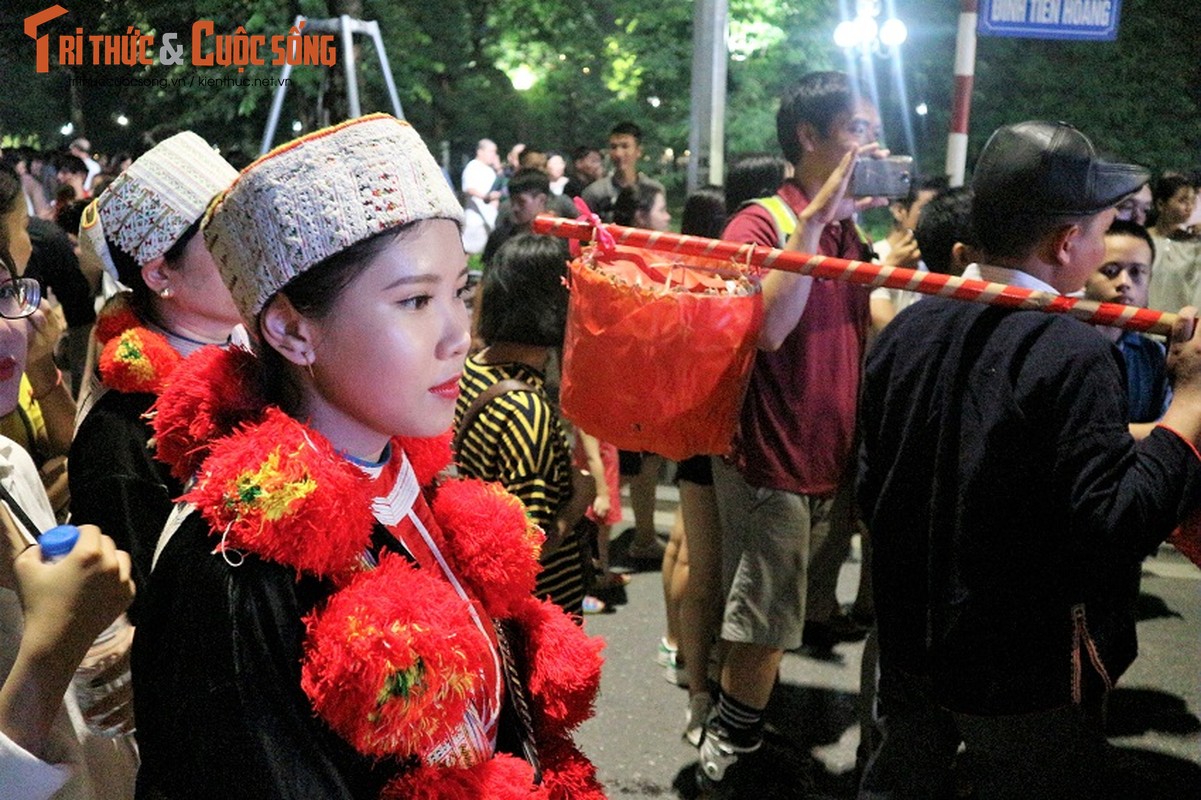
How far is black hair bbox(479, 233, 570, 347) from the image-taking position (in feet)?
10.3

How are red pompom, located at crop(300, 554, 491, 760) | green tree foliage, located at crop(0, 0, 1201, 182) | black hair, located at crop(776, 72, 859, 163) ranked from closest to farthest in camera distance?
red pompom, located at crop(300, 554, 491, 760) → black hair, located at crop(776, 72, 859, 163) → green tree foliage, located at crop(0, 0, 1201, 182)

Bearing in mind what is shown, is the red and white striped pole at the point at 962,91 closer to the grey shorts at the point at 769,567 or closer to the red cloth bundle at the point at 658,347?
the grey shorts at the point at 769,567

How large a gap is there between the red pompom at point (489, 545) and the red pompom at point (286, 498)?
0.29m

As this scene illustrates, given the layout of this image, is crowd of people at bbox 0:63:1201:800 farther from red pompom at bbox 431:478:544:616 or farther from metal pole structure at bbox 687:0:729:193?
metal pole structure at bbox 687:0:729:193

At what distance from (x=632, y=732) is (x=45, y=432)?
89.6 inches

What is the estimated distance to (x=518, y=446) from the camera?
2924mm

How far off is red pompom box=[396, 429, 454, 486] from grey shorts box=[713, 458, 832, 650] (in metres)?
1.70

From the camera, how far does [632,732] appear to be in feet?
12.7

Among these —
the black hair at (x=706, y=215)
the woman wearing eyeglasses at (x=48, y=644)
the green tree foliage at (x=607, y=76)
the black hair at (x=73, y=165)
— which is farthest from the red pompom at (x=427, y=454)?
the green tree foliage at (x=607, y=76)

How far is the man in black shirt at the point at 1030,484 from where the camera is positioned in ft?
6.68

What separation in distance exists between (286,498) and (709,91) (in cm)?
655

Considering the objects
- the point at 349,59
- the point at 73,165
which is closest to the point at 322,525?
the point at 349,59

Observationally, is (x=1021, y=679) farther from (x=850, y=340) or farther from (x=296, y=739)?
(x=296, y=739)

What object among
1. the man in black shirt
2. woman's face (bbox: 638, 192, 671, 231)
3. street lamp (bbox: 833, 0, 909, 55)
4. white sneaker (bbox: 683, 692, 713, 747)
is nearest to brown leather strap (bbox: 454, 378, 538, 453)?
the man in black shirt
